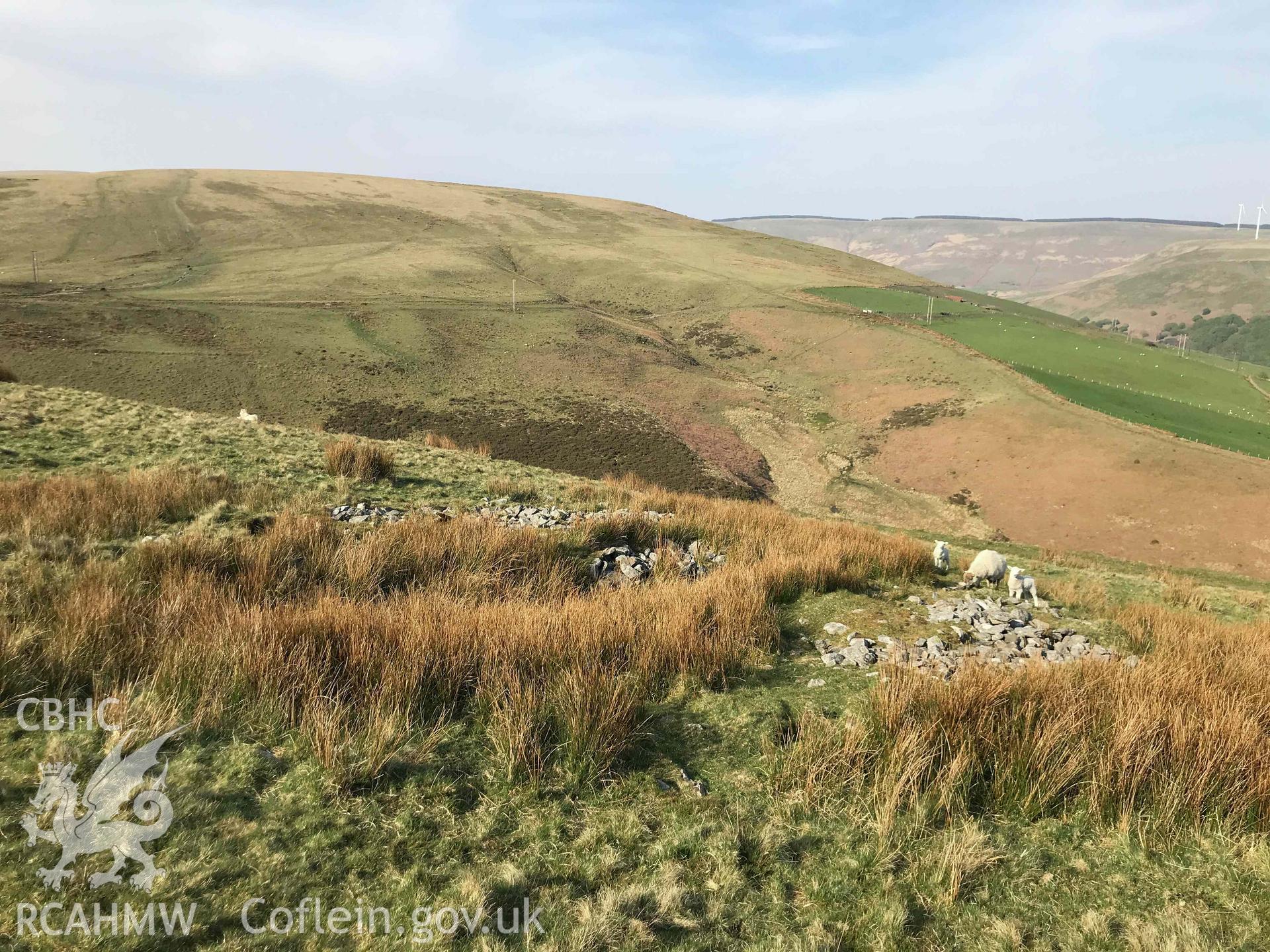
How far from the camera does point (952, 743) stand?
392cm

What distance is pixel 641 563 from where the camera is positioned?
831 cm

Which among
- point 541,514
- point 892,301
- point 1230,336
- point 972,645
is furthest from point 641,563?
point 1230,336

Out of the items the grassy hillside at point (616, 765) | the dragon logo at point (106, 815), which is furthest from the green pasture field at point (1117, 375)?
the dragon logo at point (106, 815)

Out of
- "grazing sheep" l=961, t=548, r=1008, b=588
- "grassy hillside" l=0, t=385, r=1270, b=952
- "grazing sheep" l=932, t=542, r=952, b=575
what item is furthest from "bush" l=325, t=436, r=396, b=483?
"grazing sheep" l=961, t=548, r=1008, b=588

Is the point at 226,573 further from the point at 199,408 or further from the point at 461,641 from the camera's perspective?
the point at 199,408

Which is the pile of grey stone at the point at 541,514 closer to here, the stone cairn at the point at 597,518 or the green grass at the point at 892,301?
the stone cairn at the point at 597,518

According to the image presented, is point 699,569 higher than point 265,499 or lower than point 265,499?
lower

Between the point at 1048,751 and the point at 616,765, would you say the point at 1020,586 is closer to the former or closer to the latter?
the point at 1048,751

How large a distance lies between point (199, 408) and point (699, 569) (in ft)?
93.0

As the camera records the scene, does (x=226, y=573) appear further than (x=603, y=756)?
Yes

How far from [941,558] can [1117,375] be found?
50.7 metres

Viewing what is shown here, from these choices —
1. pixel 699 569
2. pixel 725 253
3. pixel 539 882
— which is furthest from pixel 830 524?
pixel 725 253

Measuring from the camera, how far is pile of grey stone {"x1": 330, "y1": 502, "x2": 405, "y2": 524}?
8.59m

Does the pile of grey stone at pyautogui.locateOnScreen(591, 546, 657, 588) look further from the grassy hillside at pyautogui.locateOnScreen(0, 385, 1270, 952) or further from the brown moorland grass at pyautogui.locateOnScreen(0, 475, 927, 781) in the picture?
the grassy hillside at pyautogui.locateOnScreen(0, 385, 1270, 952)
